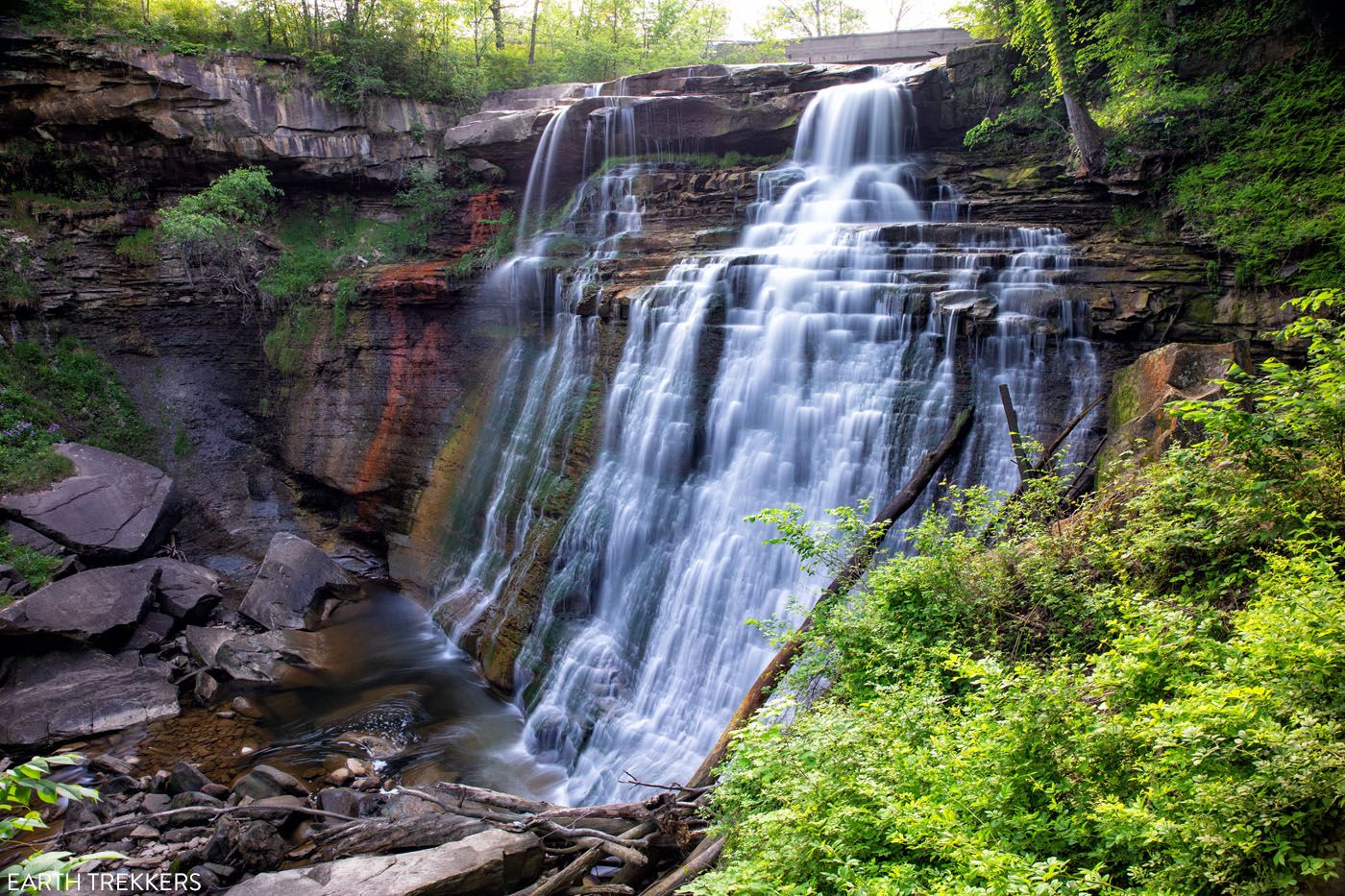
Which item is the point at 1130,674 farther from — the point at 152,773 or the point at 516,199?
the point at 516,199

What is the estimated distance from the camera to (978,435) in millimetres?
9289

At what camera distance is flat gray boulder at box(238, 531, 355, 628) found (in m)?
14.0

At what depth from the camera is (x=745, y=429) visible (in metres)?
11.4

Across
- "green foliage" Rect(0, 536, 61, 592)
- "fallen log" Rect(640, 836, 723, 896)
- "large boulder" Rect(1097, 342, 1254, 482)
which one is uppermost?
"large boulder" Rect(1097, 342, 1254, 482)

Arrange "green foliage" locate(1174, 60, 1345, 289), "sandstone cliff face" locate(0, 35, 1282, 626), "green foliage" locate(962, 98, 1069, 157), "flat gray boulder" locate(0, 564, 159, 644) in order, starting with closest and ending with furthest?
"green foliage" locate(1174, 60, 1345, 289), "flat gray boulder" locate(0, 564, 159, 644), "green foliage" locate(962, 98, 1069, 157), "sandstone cliff face" locate(0, 35, 1282, 626)

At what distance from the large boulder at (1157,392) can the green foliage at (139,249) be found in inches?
816

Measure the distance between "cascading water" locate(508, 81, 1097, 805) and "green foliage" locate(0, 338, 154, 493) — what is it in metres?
11.9

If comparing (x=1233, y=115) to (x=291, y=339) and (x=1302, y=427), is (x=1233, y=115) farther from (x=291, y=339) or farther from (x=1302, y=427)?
(x=291, y=339)

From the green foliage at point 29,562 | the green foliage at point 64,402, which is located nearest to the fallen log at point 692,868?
the green foliage at point 29,562

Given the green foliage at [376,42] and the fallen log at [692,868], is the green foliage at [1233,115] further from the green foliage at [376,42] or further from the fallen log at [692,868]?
the green foliage at [376,42]

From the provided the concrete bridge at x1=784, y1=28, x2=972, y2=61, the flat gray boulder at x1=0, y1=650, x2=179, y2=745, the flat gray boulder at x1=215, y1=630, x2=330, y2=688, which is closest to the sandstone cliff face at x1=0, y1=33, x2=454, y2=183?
the flat gray boulder at x1=215, y1=630, x2=330, y2=688

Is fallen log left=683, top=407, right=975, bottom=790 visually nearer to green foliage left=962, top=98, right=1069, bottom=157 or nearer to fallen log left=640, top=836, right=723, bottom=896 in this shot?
fallen log left=640, top=836, right=723, bottom=896

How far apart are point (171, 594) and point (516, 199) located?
40.3ft

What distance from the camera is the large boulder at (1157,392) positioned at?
280 inches
